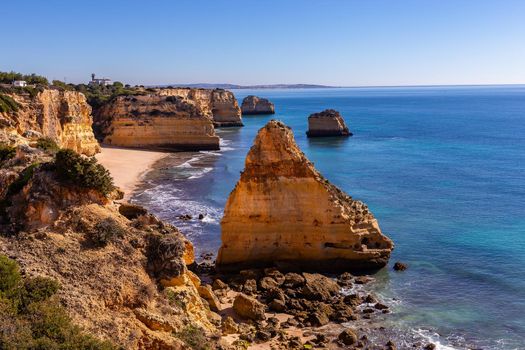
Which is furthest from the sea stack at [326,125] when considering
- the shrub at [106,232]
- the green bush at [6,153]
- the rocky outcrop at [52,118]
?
the shrub at [106,232]

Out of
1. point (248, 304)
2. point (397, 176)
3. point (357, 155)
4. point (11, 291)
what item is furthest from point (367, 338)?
point (357, 155)

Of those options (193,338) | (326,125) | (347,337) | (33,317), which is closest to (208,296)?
(347,337)

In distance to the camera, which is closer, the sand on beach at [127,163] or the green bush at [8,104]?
the green bush at [8,104]

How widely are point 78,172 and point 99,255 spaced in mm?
2772

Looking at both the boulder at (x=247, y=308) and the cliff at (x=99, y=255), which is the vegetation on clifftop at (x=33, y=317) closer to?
the cliff at (x=99, y=255)

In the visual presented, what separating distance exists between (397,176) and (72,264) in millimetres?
45300

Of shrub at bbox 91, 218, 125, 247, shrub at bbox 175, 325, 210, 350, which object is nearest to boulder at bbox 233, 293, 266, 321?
shrub at bbox 175, 325, 210, 350

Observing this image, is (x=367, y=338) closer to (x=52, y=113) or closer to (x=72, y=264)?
(x=72, y=264)

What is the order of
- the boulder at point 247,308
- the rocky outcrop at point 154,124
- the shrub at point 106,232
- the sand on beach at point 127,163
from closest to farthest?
1. the shrub at point 106,232
2. the boulder at point 247,308
3. the sand on beach at point 127,163
4. the rocky outcrop at point 154,124

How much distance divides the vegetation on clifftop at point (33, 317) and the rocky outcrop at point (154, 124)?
64.6 meters

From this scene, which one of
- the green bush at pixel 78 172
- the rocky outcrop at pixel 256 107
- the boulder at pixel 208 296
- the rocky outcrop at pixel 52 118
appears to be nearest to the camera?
the green bush at pixel 78 172

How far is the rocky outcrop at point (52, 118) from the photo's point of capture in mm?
41778

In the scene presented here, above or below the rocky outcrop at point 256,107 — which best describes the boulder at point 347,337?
below

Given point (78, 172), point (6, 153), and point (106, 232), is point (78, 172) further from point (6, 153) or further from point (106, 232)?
point (6, 153)
